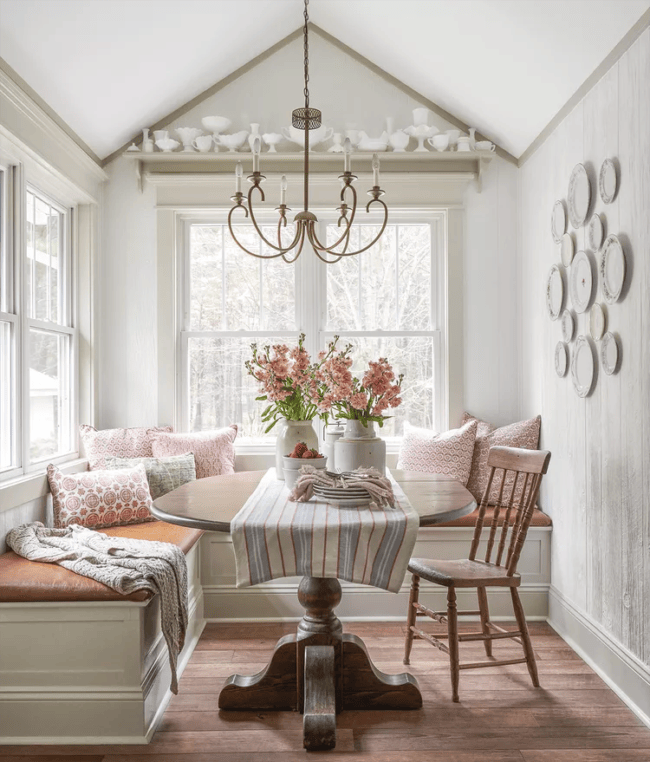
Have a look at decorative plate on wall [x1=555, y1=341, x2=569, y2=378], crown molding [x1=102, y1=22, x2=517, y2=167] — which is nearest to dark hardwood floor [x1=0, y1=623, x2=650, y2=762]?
decorative plate on wall [x1=555, y1=341, x2=569, y2=378]

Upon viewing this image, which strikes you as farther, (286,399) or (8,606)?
(286,399)

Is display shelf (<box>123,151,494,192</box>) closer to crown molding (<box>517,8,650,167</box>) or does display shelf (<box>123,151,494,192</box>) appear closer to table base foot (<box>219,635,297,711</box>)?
crown molding (<box>517,8,650,167</box>)

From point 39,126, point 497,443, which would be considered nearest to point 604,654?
point 497,443

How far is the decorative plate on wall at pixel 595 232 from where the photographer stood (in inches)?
117

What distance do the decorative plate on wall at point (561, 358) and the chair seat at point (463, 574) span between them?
106 centimetres

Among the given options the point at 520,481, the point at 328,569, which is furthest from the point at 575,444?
the point at 328,569

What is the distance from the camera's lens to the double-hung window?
10.2 feet

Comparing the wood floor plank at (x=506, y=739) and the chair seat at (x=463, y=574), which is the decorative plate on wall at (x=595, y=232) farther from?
the wood floor plank at (x=506, y=739)

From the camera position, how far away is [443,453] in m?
3.82

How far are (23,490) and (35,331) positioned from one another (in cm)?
88

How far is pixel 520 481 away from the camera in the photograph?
143 inches

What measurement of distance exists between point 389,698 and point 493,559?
3.72 feet

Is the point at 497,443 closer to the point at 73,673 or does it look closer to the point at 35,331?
the point at 73,673

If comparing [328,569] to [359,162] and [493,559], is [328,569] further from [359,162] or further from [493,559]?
[359,162]
